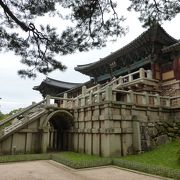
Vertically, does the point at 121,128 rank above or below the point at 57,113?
below

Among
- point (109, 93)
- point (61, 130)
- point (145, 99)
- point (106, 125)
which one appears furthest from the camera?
point (61, 130)

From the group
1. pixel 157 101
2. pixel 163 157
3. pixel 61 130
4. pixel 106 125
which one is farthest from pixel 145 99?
pixel 61 130

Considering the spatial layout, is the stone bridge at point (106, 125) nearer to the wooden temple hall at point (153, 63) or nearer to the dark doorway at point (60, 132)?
the dark doorway at point (60, 132)

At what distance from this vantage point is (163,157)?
11.0 m

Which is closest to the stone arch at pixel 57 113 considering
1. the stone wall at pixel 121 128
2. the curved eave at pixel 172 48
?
the stone wall at pixel 121 128

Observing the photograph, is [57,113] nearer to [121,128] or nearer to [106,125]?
[106,125]

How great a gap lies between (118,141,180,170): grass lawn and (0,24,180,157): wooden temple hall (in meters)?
0.96

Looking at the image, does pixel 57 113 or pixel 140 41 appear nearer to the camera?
pixel 57 113

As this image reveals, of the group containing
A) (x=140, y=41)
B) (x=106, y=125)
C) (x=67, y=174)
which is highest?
(x=140, y=41)

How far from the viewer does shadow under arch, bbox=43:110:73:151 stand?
55.4 ft

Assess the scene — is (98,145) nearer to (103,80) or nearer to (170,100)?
(170,100)

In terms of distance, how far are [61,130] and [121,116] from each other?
7.05m

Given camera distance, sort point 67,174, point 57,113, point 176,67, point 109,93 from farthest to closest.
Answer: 1. point 176,67
2. point 57,113
3. point 109,93
4. point 67,174

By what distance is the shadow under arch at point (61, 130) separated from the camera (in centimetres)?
1688
